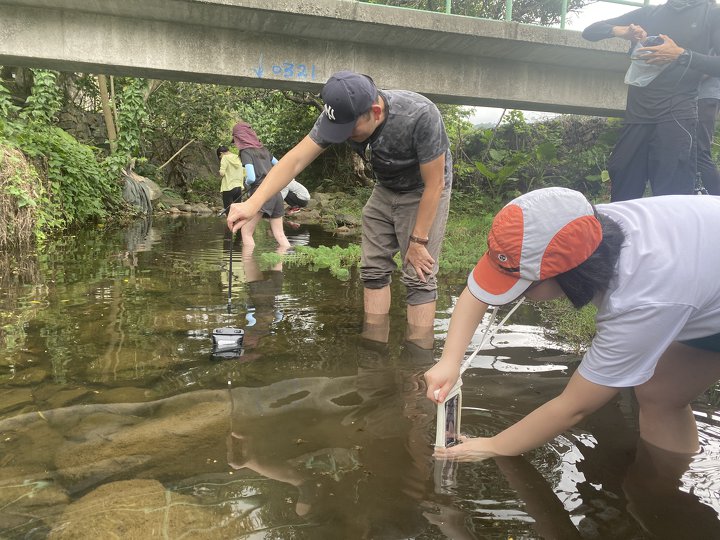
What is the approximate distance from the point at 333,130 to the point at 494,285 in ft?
5.29

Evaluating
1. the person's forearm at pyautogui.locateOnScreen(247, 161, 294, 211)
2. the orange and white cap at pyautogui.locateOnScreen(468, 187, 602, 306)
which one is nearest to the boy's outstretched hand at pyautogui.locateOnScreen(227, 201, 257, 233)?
the person's forearm at pyautogui.locateOnScreen(247, 161, 294, 211)

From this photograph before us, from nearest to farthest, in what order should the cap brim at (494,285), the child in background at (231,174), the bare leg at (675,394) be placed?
the cap brim at (494,285)
the bare leg at (675,394)
the child in background at (231,174)

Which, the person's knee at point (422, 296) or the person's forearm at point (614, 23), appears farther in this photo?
the person's forearm at point (614, 23)

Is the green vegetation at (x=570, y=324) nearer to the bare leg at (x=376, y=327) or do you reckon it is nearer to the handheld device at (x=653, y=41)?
the bare leg at (x=376, y=327)

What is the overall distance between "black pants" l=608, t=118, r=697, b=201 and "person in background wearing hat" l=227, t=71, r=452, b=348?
1.28 m

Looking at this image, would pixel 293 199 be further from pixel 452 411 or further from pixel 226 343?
pixel 452 411

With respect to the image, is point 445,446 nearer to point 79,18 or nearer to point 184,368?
point 184,368

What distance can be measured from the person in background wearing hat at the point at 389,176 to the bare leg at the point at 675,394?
1534 mm

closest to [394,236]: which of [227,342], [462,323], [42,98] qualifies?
[227,342]

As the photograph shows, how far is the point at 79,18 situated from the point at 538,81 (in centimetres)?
746

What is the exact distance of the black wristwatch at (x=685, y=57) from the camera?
3.48 m

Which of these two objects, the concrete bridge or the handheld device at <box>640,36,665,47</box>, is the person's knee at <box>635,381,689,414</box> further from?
the concrete bridge

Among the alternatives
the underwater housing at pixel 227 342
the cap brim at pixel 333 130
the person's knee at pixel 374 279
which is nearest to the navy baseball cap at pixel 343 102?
the cap brim at pixel 333 130

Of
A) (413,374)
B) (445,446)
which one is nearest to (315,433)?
(445,446)
